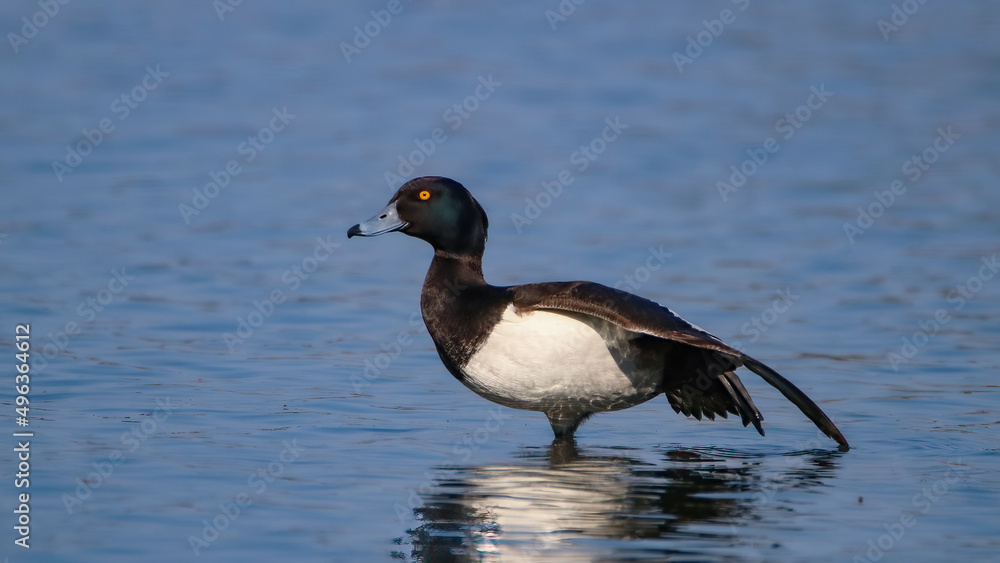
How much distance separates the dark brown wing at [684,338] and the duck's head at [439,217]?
2.08ft

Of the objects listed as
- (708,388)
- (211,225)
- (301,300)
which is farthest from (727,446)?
(211,225)

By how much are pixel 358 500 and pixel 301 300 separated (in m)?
5.71

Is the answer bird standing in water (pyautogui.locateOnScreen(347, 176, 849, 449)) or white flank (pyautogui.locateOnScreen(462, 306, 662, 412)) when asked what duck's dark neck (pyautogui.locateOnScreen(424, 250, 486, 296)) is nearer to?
bird standing in water (pyautogui.locateOnScreen(347, 176, 849, 449))

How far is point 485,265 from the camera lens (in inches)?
535

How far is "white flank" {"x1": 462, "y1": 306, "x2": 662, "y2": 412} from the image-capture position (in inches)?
319

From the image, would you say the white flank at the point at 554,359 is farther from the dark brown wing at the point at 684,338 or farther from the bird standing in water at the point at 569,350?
the dark brown wing at the point at 684,338

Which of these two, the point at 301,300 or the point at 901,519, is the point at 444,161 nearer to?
the point at 301,300

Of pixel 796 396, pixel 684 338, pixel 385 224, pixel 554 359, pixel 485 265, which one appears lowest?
pixel 485 265

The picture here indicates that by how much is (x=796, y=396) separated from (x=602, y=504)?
1.51 meters

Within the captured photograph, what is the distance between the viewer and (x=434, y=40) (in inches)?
1095

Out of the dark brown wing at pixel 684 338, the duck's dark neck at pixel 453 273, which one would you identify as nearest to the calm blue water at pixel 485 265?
the dark brown wing at pixel 684 338

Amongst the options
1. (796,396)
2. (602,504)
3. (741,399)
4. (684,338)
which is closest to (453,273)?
(684,338)

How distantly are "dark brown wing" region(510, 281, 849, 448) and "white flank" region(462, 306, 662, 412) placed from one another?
0.55 feet

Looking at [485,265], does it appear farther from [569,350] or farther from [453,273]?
[569,350]
